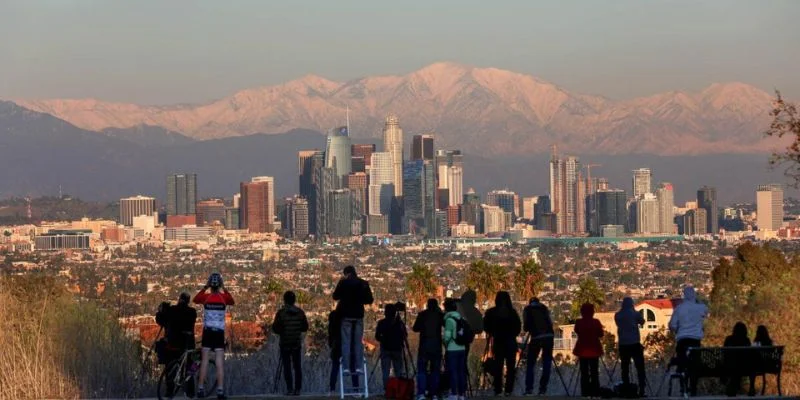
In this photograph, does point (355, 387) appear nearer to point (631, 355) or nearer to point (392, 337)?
point (392, 337)

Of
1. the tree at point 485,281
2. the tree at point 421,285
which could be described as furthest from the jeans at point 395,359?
the tree at point 421,285

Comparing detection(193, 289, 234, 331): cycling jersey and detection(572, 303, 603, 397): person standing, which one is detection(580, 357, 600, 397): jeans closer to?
detection(572, 303, 603, 397): person standing

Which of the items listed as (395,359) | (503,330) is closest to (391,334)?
(395,359)

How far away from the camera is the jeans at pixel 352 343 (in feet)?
68.2

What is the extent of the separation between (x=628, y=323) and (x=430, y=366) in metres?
2.67

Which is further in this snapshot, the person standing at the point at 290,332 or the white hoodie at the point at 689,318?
the person standing at the point at 290,332

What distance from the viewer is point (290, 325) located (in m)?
21.0

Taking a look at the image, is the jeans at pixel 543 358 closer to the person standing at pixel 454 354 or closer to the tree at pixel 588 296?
the person standing at pixel 454 354

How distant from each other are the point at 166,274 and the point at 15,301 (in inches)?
4351

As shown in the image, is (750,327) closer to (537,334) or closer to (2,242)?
(537,334)

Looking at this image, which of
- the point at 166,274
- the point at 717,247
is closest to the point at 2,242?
the point at 166,274

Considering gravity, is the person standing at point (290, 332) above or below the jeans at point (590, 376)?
above

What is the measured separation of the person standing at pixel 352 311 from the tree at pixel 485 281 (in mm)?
55681

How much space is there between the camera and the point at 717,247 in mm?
179750
